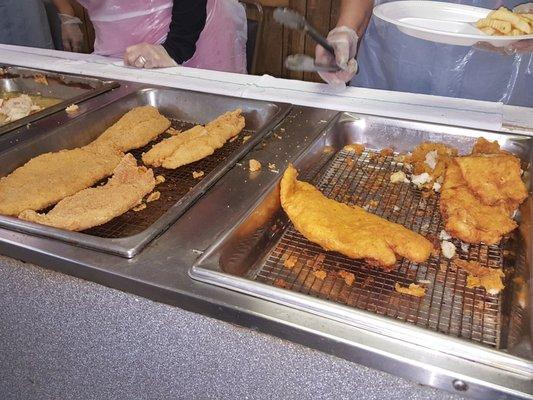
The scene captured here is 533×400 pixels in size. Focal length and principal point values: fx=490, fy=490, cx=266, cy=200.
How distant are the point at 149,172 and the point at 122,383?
60cm

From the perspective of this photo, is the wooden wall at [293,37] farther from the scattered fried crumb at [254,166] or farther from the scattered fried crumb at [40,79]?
the scattered fried crumb at [254,166]

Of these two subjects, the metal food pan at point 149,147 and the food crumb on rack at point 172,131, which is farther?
the food crumb on rack at point 172,131

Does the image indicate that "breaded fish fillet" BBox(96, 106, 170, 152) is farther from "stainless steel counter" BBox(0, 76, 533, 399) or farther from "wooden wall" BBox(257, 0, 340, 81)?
"wooden wall" BBox(257, 0, 340, 81)

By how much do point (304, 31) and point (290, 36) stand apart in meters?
2.77

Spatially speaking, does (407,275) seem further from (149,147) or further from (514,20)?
(149,147)

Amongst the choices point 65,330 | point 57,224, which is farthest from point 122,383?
point 57,224

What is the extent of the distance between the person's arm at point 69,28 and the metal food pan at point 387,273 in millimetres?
2469

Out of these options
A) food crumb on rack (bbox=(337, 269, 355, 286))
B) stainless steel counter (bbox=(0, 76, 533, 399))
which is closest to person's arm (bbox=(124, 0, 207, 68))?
stainless steel counter (bbox=(0, 76, 533, 399))

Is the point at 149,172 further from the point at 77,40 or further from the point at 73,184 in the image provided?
the point at 77,40

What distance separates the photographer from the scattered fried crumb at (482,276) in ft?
3.44

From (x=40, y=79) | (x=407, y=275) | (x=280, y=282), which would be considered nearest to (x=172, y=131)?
(x=40, y=79)

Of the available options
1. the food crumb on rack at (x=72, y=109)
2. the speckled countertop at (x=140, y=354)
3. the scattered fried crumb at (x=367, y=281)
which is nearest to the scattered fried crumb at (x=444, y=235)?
the scattered fried crumb at (x=367, y=281)

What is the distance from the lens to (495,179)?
1.31 metres

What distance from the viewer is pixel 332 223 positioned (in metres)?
1.17
